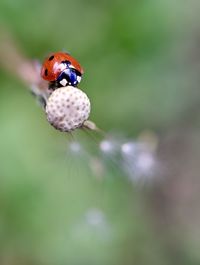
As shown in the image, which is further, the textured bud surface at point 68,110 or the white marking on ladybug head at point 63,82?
the white marking on ladybug head at point 63,82

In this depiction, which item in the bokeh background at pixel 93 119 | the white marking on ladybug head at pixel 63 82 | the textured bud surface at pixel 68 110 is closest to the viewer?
the textured bud surface at pixel 68 110

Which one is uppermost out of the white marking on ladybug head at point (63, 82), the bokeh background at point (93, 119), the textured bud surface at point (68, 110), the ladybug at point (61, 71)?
the bokeh background at point (93, 119)

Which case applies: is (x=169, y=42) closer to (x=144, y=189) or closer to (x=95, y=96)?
(x=95, y=96)

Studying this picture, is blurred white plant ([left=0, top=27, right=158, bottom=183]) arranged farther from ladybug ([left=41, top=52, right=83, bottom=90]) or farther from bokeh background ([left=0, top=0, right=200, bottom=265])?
bokeh background ([left=0, top=0, right=200, bottom=265])

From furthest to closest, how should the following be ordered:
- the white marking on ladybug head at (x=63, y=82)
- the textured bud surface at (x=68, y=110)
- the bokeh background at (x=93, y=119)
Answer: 1. the bokeh background at (x=93, y=119)
2. the white marking on ladybug head at (x=63, y=82)
3. the textured bud surface at (x=68, y=110)

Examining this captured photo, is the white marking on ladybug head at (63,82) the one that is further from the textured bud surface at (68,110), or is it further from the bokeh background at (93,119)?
the bokeh background at (93,119)

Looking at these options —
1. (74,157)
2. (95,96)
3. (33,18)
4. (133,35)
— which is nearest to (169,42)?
(133,35)

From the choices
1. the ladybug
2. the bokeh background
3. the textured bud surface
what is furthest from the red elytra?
the bokeh background

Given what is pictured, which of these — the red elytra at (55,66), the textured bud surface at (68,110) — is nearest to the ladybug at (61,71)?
the red elytra at (55,66)
